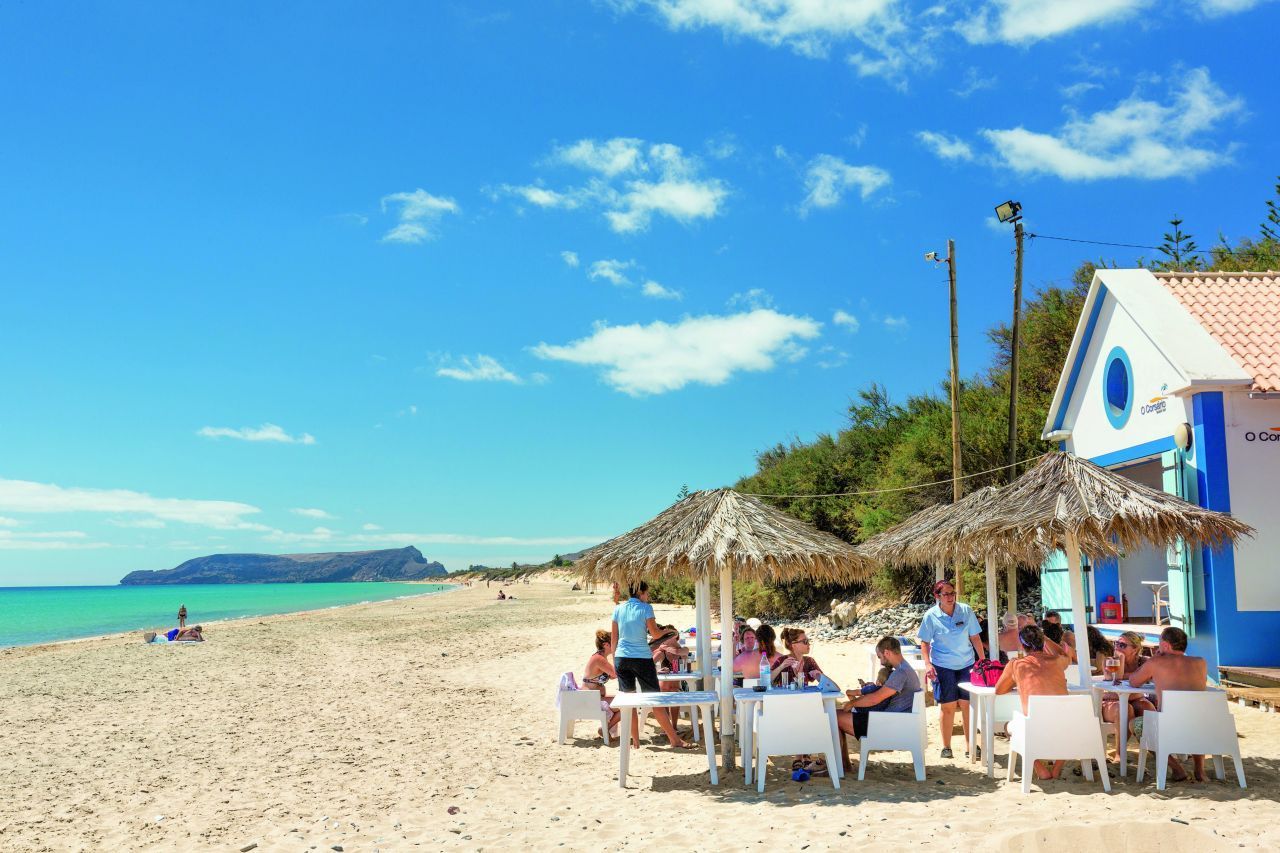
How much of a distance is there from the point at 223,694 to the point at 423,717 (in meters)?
4.76

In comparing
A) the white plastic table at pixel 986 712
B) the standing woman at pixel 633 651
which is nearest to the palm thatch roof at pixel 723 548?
the standing woman at pixel 633 651

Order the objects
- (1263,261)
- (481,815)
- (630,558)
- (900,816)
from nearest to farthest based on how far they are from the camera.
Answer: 1. (900,816)
2. (481,815)
3. (630,558)
4. (1263,261)

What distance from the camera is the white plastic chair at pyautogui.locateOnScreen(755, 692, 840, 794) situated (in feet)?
23.7

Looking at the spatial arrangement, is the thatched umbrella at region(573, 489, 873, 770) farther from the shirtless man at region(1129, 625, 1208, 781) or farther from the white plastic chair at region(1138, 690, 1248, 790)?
the white plastic chair at region(1138, 690, 1248, 790)

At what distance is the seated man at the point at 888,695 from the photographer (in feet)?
24.6

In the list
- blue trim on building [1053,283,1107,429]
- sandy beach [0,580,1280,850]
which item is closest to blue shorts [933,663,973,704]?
sandy beach [0,580,1280,850]

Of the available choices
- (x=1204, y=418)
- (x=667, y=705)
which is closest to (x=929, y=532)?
(x=667, y=705)

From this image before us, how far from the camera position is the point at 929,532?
10125 mm

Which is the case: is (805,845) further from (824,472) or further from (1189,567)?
(824,472)

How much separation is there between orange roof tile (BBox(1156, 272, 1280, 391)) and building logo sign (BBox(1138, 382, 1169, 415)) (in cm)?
92

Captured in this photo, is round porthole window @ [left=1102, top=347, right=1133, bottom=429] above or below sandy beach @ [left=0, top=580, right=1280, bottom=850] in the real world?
above

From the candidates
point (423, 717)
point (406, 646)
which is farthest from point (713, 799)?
point (406, 646)

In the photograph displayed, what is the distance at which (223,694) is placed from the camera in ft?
48.1

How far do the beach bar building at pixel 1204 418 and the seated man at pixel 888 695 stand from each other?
403 cm
